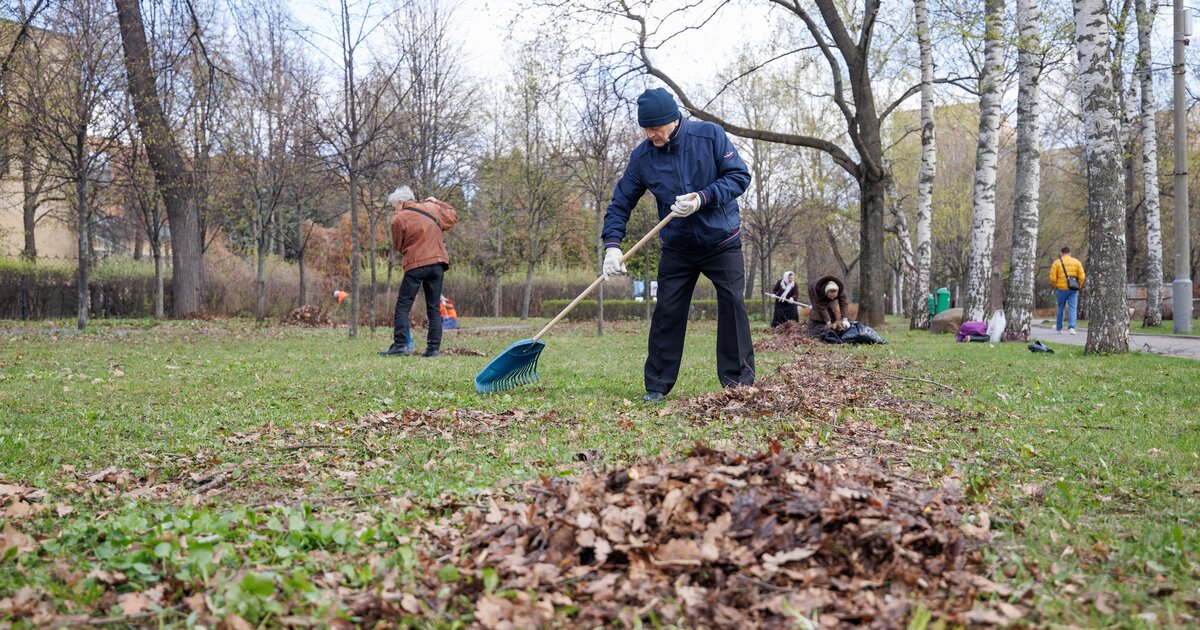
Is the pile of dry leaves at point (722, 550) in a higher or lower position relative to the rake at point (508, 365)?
lower

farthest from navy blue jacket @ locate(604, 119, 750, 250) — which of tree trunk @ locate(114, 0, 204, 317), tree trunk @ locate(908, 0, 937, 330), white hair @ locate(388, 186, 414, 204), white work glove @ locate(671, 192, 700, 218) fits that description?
tree trunk @ locate(908, 0, 937, 330)

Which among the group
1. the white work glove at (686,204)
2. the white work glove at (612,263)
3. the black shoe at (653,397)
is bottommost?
the black shoe at (653,397)

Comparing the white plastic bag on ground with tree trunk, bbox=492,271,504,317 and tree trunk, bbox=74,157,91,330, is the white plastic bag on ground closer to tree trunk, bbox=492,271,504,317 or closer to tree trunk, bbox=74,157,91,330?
tree trunk, bbox=74,157,91,330

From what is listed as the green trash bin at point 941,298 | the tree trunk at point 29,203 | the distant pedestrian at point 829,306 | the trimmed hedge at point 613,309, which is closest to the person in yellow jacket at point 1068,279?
the distant pedestrian at point 829,306

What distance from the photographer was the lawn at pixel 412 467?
7.64 ft

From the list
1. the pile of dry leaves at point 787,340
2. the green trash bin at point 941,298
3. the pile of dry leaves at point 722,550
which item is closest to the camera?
the pile of dry leaves at point 722,550

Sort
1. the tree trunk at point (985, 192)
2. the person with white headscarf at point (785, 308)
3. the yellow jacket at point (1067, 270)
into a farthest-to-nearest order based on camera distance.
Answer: the person with white headscarf at point (785, 308)
the yellow jacket at point (1067, 270)
the tree trunk at point (985, 192)

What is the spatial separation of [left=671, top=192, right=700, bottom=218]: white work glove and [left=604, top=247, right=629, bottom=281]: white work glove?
0.67 metres

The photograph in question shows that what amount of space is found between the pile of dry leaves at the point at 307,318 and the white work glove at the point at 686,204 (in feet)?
50.7

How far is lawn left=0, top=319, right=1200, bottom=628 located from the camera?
7.64ft

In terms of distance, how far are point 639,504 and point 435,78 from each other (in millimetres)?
21009

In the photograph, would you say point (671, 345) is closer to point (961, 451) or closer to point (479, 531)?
point (961, 451)

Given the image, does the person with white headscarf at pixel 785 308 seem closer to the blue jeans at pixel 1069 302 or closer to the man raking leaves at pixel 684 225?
the blue jeans at pixel 1069 302

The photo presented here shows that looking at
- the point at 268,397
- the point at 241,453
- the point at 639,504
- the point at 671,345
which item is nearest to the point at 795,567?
the point at 639,504
